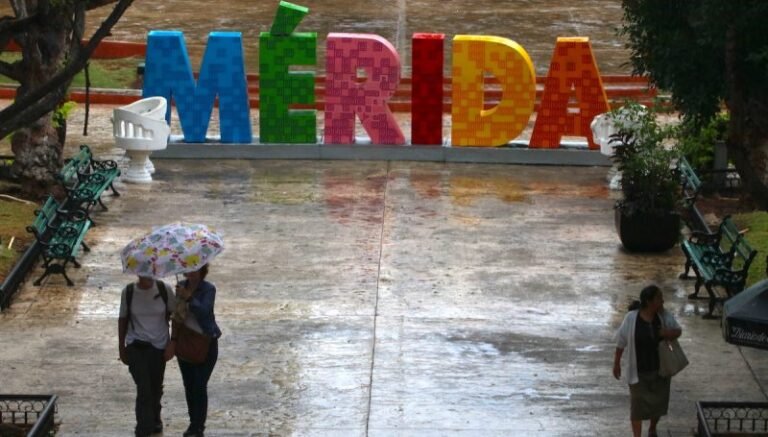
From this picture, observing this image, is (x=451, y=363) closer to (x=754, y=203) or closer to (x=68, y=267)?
(x=68, y=267)

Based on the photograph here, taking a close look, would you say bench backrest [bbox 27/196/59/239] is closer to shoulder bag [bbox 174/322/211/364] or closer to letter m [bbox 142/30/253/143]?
letter m [bbox 142/30/253/143]

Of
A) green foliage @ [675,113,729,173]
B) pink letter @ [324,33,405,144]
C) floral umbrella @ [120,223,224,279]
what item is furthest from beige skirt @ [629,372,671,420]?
pink letter @ [324,33,405,144]

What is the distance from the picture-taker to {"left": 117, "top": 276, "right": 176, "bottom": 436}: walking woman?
11.0m

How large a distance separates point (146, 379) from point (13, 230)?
7.34m

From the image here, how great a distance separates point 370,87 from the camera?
22.1 metres

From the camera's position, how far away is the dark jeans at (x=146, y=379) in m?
11.0

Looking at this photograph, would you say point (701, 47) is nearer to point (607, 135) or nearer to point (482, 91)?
point (607, 135)

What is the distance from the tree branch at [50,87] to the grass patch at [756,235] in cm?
796

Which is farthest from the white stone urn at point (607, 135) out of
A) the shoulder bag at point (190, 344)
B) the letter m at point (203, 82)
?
the shoulder bag at point (190, 344)

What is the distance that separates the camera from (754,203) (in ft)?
62.3

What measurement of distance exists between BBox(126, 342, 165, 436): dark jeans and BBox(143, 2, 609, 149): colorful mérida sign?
1128cm

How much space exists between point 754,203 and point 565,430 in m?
7.90

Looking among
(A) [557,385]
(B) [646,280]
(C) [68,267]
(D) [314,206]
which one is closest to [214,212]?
(D) [314,206]

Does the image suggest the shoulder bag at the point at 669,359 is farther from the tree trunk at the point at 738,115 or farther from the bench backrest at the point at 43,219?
the bench backrest at the point at 43,219
